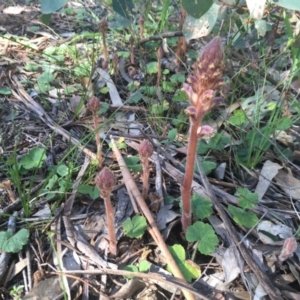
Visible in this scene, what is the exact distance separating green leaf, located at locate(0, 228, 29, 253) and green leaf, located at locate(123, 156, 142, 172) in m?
0.48

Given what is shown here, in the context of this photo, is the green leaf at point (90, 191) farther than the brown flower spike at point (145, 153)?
Yes

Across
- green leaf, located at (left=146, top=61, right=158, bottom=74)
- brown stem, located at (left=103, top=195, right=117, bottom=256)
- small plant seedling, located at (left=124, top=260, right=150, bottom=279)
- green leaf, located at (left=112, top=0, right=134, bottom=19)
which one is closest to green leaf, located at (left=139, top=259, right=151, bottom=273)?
small plant seedling, located at (left=124, top=260, right=150, bottom=279)

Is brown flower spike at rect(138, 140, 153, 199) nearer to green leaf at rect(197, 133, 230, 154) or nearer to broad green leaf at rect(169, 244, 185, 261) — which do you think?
broad green leaf at rect(169, 244, 185, 261)

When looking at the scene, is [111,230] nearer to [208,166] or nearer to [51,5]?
[208,166]

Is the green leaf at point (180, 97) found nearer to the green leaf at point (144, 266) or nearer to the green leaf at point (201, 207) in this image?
the green leaf at point (201, 207)

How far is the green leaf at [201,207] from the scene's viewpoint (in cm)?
131

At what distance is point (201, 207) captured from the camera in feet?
4.36

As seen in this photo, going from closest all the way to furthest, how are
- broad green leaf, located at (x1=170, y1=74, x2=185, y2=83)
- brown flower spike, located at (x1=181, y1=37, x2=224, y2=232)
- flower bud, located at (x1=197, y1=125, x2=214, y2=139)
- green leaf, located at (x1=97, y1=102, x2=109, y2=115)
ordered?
brown flower spike, located at (x1=181, y1=37, x2=224, y2=232), flower bud, located at (x1=197, y1=125, x2=214, y2=139), green leaf, located at (x1=97, y1=102, x2=109, y2=115), broad green leaf, located at (x1=170, y1=74, x2=185, y2=83)

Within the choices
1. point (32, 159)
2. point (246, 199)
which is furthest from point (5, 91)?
point (246, 199)

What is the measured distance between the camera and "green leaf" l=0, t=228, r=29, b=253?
48.8 inches

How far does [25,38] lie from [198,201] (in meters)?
2.02

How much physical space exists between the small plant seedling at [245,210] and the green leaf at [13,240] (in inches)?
28.3

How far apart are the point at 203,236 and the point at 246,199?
0.24 meters

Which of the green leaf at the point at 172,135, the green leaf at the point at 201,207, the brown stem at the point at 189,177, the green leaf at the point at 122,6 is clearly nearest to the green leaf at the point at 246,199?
the green leaf at the point at 201,207
